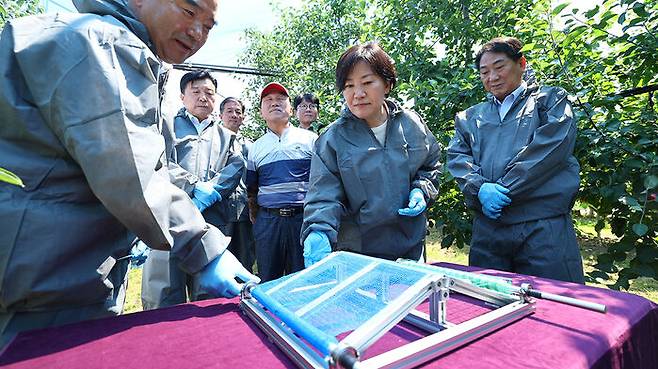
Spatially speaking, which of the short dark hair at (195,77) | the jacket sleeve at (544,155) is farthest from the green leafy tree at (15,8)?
the jacket sleeve at (544,155)

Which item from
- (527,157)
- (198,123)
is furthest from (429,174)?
(198,123)

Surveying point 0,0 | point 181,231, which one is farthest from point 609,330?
point 0,0

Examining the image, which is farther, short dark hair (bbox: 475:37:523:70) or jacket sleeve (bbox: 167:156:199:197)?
jacket sleeve (bbox: 167:156:199:197)

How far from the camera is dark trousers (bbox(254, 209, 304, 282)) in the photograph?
10.4 feet

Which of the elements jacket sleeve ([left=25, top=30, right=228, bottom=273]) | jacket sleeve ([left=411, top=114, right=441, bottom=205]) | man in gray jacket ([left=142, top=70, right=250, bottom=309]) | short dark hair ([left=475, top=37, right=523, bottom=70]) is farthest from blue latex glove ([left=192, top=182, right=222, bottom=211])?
short dark hair ([left=475, top=37, right=523, bottom=70])

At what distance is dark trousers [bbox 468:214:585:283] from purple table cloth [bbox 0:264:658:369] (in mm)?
874

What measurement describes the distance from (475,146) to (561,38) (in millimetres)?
1355

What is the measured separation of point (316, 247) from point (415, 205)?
0.57m

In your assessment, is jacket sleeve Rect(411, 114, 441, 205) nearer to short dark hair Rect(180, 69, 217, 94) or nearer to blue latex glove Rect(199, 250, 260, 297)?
blue latex glove Rect(199, 250, 260, 297)

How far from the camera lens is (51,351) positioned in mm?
932

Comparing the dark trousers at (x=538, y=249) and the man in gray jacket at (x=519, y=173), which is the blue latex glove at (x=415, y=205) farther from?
the dark trousers at (x=538, y=249)

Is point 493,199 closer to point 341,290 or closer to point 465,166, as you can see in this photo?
point 465,166

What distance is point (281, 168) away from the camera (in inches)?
129

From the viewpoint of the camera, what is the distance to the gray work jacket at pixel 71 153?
3.26ft
